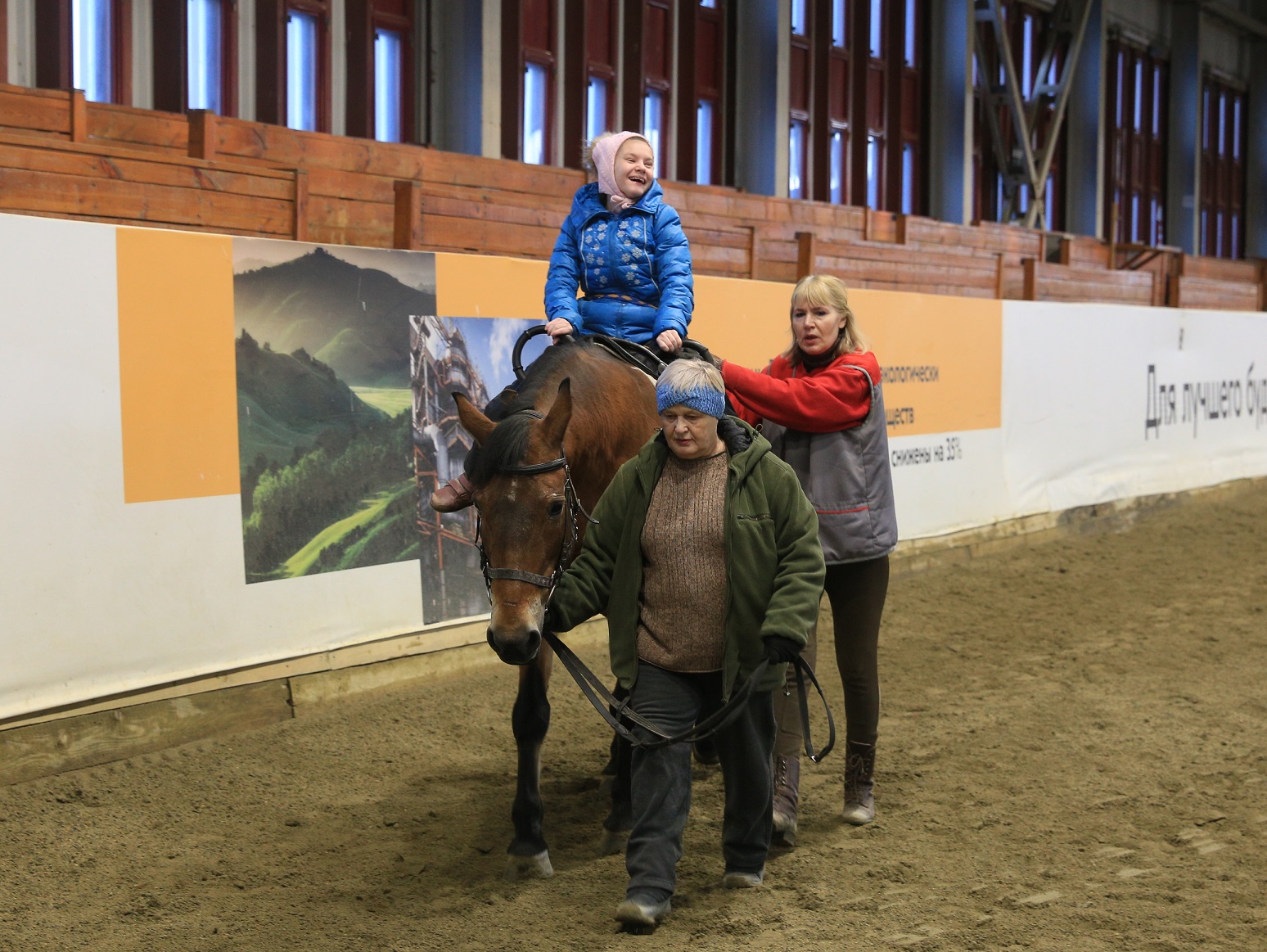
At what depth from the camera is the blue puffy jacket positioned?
4152 mm

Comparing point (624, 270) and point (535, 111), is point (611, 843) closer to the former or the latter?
point (624, 270)

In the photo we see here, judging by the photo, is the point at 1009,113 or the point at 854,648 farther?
the point at 1009,113

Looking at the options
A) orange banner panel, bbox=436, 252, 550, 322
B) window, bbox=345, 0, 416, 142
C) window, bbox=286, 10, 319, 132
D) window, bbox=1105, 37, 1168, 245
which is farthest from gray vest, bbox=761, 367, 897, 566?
window, bbox=1105, 37, 1168, 245

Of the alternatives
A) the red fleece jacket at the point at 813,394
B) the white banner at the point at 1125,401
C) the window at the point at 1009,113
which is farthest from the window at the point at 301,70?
the window at the point at 1009,113

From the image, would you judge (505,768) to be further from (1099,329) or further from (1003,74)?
(1003,74)

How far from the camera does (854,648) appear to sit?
407cm

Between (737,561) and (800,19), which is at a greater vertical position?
(800,19)

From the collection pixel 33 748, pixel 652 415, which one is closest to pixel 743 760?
pixel 652 415

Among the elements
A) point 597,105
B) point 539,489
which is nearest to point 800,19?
point 597,105

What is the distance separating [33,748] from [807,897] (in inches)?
114

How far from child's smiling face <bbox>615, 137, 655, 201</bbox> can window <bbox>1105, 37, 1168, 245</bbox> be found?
21.3 metres

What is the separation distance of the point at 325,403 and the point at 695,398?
2.80 metres

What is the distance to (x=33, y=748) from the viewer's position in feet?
14.5

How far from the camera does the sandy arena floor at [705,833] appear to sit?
3.23m
